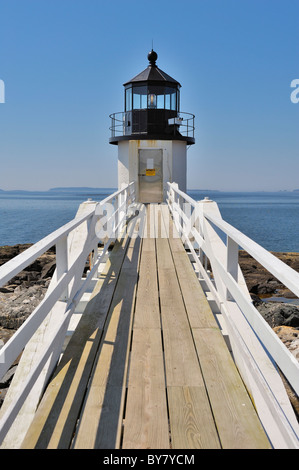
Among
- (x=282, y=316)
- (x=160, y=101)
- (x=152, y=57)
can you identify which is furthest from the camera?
(x=152, y=57)

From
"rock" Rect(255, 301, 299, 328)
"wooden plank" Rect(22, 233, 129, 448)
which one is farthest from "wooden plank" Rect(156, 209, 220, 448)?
"rock" Rect(255, 301, 299, 328)

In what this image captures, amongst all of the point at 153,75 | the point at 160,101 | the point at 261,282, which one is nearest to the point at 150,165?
the point at 160,101

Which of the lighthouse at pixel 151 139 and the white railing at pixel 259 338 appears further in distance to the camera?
the lighthouse at pixel 151 139

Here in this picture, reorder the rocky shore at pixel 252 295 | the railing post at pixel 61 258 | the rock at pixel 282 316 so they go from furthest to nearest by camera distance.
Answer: the rock at pixel 282 316 < the rocky shore at pixel 252 295 < the railing post at pixel 61 258

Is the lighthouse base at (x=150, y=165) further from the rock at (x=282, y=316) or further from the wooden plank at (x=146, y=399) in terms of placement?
the wooden plank at (x=146, y=399)

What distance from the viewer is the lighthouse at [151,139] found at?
16.1 m

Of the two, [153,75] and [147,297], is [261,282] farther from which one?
[147,297]

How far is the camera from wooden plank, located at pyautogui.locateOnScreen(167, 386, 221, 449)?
88.9 inches

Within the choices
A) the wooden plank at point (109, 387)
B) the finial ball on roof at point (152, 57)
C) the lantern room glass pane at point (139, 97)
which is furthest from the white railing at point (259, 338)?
the finial ball on roof at point (152, 57)

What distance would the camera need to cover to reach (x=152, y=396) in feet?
8.93

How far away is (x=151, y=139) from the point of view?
1597cm

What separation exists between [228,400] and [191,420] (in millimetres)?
347

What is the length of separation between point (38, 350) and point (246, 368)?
1.81 meters
